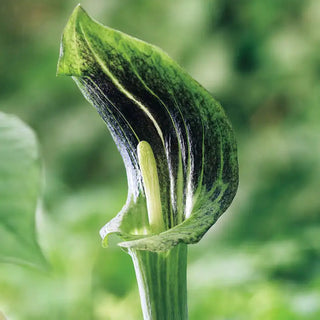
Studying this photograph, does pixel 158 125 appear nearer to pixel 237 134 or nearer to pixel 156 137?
pixel 156 137

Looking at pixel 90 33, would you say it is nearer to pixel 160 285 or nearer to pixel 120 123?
pixel 120 123

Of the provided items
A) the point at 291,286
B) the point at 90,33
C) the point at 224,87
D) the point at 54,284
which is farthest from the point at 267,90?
the point at 90,33

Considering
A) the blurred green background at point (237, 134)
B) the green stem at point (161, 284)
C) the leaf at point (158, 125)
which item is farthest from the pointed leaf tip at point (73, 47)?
the blurred green background at point (237, 134)

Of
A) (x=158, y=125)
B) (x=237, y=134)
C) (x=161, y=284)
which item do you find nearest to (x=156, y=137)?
(x=158, y=125)

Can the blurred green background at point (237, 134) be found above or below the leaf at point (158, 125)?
above

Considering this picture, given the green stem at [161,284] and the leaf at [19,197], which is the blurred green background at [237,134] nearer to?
the green stem at [161,284]

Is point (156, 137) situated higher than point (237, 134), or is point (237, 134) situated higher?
point (237, 134)

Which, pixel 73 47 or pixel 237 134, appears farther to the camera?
pixel 237 134
